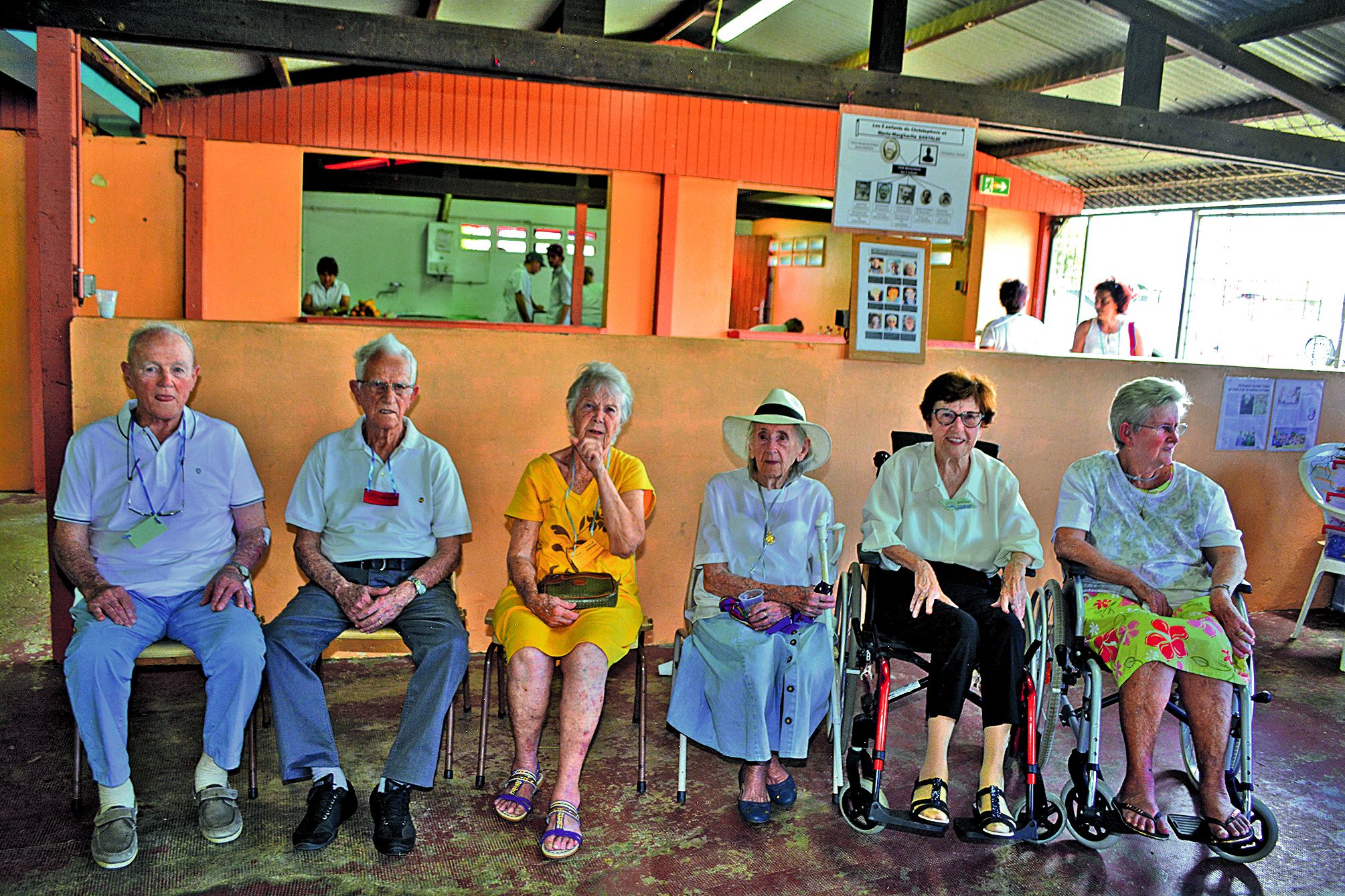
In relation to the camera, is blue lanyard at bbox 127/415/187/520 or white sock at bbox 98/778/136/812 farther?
blue lanyard at bbox 127/415/187/520

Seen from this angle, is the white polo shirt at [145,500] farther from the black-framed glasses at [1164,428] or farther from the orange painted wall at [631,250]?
the orange painted wall at [631,250]

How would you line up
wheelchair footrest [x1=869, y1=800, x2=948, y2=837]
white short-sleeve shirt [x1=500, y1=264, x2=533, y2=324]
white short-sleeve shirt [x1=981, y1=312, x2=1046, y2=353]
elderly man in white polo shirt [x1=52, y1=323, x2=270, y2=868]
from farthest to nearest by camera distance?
white short-sleeve shirt [x1=500, y1=264, x2=533, y2=324], white short-sleeve shirt [x1=981, y1=312, x2=1046, y2=353], wheelchair footrest [x1=869, y1=800, x2=948, y2=837], elderly man in white polo shirt [x1=52, y1=323, x2=270, y2=868]

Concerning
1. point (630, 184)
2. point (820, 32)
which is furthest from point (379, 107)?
point (820, 32)

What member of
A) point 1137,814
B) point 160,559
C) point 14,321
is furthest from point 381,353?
point 14,321

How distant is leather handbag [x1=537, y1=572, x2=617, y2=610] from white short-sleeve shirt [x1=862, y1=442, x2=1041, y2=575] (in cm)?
85

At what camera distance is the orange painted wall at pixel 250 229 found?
768 cm

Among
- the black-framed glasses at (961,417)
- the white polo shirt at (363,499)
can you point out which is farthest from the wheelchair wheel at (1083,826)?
the white polo shirt at (363,499)

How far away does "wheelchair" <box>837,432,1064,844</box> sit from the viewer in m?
2.63

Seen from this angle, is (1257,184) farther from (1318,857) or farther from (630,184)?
(1318,857)

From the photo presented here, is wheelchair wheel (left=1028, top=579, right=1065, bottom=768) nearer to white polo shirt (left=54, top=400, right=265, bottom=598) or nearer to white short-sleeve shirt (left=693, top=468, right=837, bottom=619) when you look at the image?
white short-sleeve shirt (left=693, top=468, right=837, bottom=619)

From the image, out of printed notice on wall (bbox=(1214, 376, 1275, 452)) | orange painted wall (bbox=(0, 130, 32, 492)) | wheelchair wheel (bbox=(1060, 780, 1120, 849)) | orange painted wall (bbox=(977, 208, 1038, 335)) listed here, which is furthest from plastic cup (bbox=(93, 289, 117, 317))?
orange painted wall (bbox=(977, 208, 1038, 335))

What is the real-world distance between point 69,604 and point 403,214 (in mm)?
9288

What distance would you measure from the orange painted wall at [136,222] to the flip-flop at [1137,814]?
24.4ft

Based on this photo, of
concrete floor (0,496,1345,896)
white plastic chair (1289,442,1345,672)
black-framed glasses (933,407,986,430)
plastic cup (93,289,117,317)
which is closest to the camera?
concrete floor (0,496,1345,896)
